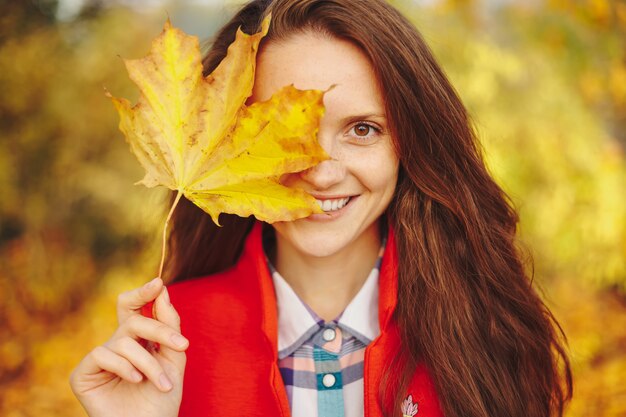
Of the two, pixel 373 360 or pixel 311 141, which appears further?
pixel 373 360

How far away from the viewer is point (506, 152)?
12.3 feet

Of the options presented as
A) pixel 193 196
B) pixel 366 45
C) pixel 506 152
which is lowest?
pixel 193 196

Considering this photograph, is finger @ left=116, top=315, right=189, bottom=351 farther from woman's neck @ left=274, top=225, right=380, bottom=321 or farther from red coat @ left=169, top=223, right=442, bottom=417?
woman's neck @ left=274, top=225, right=380, bottom=321

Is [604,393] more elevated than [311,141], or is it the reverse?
[311,141]

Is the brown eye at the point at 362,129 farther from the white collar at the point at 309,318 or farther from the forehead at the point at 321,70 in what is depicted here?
the white collar at the point at 309,318

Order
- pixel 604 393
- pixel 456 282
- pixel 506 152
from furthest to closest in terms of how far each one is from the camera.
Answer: pixel 506 152 < pixel 604 393 < pixel 456 282

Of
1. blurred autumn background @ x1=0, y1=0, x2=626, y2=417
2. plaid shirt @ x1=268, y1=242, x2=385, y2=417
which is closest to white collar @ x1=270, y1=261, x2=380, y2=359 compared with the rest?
plaid shirt @ x1=268, y1=242, x2=385, y2=417

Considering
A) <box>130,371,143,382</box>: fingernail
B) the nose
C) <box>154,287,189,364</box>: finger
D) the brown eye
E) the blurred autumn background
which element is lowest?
<box>130,371,143,382</box>: fingernail

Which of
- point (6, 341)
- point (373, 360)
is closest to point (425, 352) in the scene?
point (373, 360)

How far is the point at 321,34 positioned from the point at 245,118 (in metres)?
0.39

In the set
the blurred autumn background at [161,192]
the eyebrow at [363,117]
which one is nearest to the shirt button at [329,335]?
the eyebrow at [363,117]

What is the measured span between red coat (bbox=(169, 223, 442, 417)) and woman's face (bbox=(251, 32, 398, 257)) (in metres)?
0.19

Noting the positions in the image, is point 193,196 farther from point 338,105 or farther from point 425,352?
point 425,352

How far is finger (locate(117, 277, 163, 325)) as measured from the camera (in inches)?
53.2
